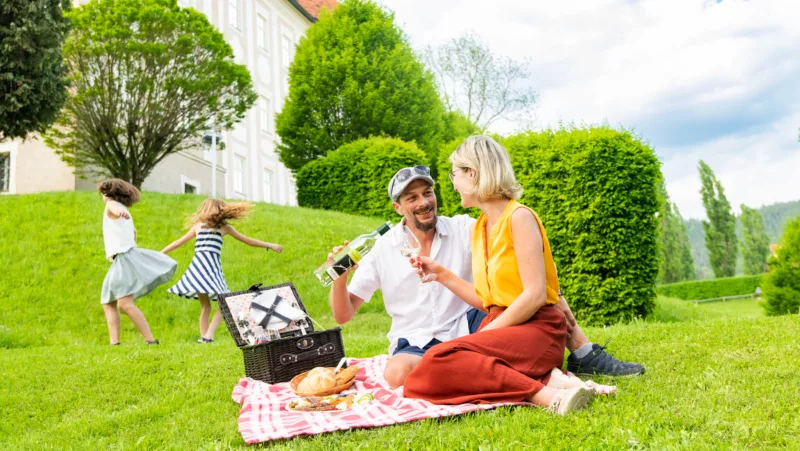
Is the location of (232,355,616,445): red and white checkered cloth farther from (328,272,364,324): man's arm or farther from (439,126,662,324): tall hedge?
(439,126,662,324): tall hedge

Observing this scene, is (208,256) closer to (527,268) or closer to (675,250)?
(527,268)

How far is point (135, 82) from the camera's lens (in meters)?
19.3

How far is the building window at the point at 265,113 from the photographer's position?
3659cm

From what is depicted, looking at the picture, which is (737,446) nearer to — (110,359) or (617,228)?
(110,359)

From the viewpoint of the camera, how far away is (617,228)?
1021 cm

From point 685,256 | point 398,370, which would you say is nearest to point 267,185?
point 685,256

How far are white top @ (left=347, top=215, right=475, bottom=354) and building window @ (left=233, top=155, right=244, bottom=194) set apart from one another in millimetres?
29118

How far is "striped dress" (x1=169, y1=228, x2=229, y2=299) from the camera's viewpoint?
8.87 m

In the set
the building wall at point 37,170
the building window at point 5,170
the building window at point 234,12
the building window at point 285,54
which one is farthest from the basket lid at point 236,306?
the building window at point 285,54

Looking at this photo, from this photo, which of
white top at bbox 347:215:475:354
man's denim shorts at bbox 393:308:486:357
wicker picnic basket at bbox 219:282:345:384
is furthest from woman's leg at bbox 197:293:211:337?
man's denim shorts at bbox 393:308:486:357

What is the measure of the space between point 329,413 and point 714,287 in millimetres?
39833

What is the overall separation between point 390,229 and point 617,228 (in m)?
6.18

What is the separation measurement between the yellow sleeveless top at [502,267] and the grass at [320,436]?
2.58ft

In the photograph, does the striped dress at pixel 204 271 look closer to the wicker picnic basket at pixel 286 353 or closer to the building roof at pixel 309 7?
the wicker picnic basket at pixel 286 353
